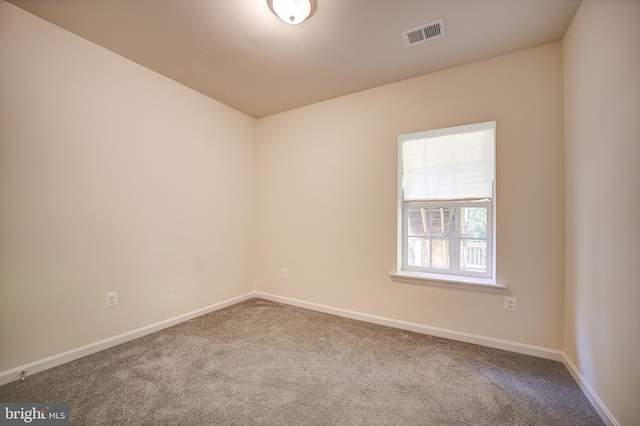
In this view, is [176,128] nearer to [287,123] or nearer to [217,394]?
[287,123]

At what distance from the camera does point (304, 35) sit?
6.73ft

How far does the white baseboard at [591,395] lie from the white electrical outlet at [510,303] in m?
0.44

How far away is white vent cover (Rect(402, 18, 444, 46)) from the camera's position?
1933 mm

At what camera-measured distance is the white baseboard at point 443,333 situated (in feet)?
6.95

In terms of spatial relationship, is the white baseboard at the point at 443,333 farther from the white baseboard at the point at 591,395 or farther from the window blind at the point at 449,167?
the window blind at the point at 449,167

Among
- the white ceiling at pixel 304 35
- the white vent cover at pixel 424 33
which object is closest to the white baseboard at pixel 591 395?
the white ceiling at pixel 304 35

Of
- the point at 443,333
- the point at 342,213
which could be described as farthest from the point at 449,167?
the point at 443,333

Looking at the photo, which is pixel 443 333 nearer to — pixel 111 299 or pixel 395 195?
pixel 395 195

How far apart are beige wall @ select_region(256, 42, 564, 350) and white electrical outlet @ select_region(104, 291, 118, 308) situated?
1739 millimetres

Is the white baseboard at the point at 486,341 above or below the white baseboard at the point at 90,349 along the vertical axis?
above

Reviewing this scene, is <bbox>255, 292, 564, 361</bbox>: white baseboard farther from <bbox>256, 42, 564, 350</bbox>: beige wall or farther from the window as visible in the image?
the window

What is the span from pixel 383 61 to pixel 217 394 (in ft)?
9.75

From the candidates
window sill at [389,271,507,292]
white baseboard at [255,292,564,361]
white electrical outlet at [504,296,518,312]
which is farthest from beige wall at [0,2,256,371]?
white electrical outlet at [504,296,518,312]

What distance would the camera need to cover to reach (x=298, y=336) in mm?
2535
